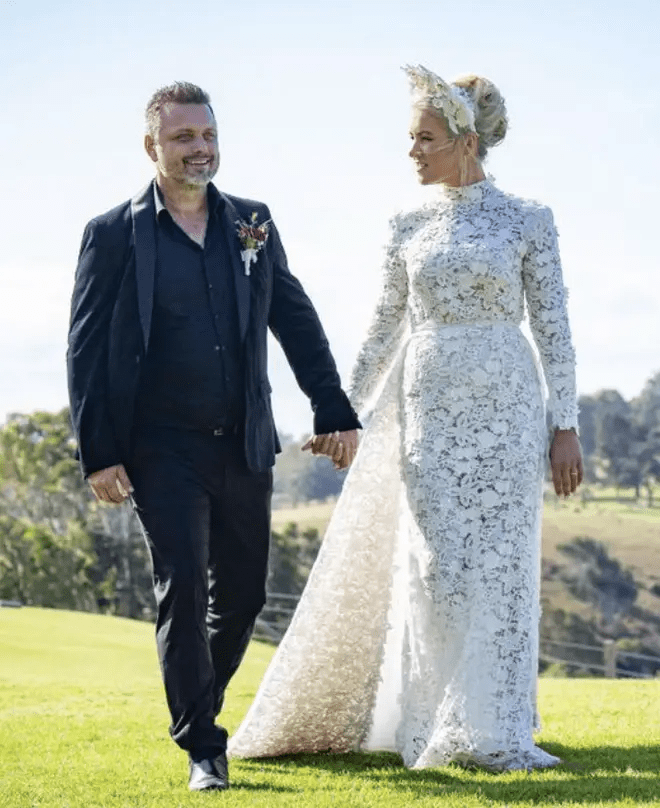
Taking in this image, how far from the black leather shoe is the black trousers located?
44mm

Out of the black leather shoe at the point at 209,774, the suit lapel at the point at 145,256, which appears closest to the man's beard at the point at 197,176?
the suit lapel at the point at 145,256

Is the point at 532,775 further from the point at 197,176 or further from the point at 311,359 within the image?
the point at 197,176

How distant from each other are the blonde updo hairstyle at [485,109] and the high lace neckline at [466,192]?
5.7 inches

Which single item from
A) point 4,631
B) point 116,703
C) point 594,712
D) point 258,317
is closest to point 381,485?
point 258,317

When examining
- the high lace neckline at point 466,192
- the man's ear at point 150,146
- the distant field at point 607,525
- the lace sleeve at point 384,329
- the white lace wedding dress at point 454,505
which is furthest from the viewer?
the distant field at point 607,525

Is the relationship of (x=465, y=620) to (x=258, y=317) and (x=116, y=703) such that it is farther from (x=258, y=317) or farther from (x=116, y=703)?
(x=116, y=703)

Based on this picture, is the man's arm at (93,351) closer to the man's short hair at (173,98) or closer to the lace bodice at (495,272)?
the man's short hair at (173,98)

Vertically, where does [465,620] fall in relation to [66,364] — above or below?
below

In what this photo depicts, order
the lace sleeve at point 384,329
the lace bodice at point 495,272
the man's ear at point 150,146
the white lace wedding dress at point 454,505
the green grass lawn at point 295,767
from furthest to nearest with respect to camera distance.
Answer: the lace sleeve at point 384,329 → the lace bodice at point 495,272 → the white lace wedding dress at point 454,505 → the man's ear at point 150,146 → the green grass lawn at point 295,767

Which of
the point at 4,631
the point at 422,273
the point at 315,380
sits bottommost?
the point at 4,631

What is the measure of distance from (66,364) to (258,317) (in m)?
0.82

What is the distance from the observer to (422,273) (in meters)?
6.89

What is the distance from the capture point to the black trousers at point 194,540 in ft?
20.4

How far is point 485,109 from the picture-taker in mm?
7016
